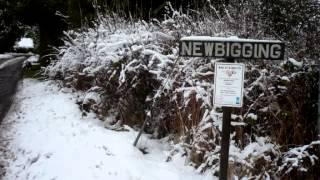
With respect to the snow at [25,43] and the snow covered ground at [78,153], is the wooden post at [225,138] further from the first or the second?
the snow at [25,43]

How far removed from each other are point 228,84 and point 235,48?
0.34m

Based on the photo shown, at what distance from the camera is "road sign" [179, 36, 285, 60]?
4.29 m

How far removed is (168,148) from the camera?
6660 millimetres

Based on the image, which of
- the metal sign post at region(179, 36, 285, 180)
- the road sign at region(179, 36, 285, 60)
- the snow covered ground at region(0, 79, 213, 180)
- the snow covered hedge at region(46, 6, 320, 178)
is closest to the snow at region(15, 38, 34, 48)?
the snow covered ground at region(0, 79, 213, 180)

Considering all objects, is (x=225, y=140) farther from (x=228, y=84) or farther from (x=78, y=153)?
(x=78, y=153)

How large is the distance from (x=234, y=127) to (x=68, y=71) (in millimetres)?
7048

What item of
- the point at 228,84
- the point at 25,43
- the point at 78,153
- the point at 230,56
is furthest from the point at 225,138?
the point at 25,43

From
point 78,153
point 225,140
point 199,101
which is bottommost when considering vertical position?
point 78,153

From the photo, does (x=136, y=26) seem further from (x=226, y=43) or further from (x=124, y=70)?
(x=226, y=43)

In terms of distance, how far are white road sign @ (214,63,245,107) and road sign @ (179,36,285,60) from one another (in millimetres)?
112

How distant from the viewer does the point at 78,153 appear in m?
6.50

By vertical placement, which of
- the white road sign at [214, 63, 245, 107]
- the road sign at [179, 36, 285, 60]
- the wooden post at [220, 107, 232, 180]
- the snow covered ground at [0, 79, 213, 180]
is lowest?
the snow covered ground at [0, 79, 213, 180]

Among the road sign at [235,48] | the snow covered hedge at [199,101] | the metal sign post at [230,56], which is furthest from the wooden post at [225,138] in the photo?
the snow covered hedge at [199,101]

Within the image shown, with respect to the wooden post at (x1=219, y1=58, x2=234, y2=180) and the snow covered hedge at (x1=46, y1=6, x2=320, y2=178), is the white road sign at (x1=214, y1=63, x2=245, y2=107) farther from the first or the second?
the snow covered hedge at (x1=46, y1=6, x2=320, y2=178)
